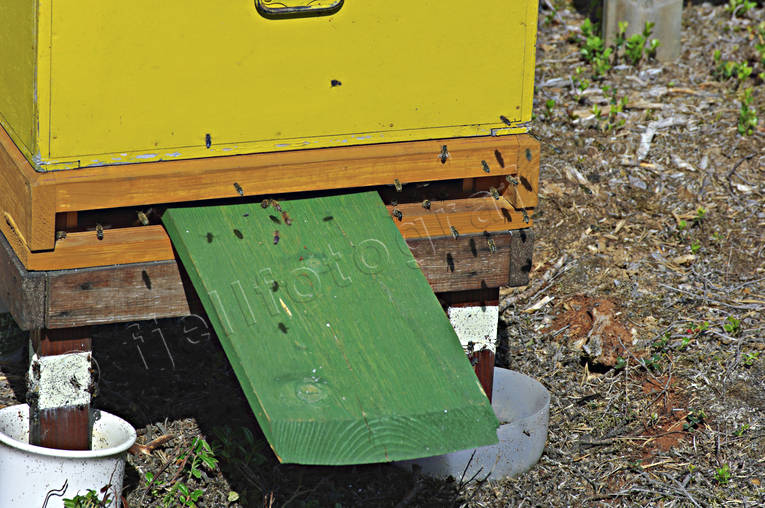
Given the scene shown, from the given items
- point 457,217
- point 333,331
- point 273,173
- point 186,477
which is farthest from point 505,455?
point 273,173

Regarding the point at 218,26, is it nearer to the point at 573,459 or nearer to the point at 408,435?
the point at 408,435

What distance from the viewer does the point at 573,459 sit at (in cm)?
512

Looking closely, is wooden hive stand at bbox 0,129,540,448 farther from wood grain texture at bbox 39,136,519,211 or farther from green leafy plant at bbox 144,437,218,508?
green leafy plant at bbox 144,437,218,508

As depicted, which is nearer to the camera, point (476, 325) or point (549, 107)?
point (476, 325)

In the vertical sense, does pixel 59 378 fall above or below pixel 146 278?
below

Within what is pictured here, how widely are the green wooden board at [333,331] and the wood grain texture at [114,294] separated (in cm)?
21

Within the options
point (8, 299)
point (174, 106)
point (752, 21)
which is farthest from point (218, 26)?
point (752, 21)

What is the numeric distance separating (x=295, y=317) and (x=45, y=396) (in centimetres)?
113

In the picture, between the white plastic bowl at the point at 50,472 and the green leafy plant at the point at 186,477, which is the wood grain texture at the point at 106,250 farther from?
the green leafy plant at the point at 186,477

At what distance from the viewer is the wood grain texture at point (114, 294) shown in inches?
155

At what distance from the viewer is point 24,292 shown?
385cm

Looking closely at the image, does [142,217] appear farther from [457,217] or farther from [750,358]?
[750,358]

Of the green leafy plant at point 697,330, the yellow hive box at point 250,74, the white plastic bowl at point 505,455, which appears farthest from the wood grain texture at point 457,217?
the green leafy plant at point 697,330

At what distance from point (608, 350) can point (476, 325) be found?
1182 mm
